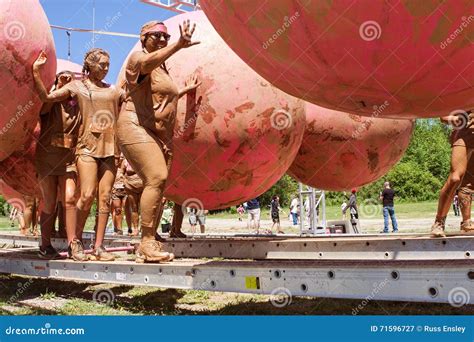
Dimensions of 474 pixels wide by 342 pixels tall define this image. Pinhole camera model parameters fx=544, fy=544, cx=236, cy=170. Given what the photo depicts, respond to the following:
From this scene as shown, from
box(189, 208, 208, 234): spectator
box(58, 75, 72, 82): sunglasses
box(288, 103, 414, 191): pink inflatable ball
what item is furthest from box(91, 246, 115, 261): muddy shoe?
box(189, 208, 208, 234): spectator

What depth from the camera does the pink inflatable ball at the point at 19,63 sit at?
12.6ft

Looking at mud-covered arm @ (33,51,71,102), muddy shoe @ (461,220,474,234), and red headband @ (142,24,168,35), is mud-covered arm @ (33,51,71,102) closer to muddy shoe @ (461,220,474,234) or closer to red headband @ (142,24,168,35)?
red headband @ (142,24,168,35)

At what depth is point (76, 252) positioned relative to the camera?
4637 millimetres

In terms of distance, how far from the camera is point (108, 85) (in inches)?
192

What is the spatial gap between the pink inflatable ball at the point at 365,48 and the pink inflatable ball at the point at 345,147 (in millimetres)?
3267

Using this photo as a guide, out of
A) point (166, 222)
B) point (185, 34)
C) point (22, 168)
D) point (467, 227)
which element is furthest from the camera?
point (166, 222)

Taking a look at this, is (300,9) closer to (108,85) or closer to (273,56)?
(273,56)

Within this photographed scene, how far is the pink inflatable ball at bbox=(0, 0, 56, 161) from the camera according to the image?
3.85 meters

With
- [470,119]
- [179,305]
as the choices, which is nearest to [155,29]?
[179,305]

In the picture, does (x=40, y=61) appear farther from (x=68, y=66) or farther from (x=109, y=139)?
(x=68, y=66)

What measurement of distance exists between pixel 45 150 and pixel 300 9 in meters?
3.34

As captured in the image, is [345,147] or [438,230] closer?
[438,230]

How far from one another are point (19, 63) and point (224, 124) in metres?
1.65

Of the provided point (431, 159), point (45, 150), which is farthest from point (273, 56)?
point (431, 159)
